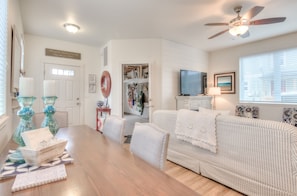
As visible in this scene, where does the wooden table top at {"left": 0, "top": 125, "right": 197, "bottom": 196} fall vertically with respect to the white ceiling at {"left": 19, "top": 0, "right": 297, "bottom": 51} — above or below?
below

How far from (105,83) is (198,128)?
3171mm

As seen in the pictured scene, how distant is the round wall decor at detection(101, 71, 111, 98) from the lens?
14.6 feet

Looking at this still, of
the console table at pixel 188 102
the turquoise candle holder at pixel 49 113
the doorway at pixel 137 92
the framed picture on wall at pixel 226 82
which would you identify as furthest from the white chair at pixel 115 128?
the framed picture on wall at pixel 226 82

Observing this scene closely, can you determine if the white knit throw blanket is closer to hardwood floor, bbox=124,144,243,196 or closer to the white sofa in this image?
the white sofa

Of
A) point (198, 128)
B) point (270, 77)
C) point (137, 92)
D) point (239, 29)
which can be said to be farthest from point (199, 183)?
point (137, 92)

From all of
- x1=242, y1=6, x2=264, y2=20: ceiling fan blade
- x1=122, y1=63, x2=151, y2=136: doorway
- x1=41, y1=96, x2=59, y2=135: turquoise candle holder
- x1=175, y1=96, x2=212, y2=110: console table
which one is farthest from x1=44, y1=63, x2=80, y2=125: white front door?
x1=242, y1=6, x2=264, y2=20: ceiling fan blade

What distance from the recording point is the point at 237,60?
4988mm

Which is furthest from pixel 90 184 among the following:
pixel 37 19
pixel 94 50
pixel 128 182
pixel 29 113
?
pixel 94 50

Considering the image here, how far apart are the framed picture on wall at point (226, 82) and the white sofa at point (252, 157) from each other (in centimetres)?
352

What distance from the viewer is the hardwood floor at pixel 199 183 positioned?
184 cm

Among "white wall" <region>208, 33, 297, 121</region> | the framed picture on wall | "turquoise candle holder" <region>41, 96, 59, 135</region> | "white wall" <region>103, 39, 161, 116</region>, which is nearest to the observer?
"turquoise candle holder" <region>41, 96, 59, 135</region>

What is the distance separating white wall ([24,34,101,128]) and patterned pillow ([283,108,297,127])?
4.81m

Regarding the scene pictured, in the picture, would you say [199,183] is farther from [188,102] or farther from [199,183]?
[188,102]

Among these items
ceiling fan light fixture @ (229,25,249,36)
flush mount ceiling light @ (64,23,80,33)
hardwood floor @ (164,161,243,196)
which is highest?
flush mount ceiling light @ (64,23,80,33)
